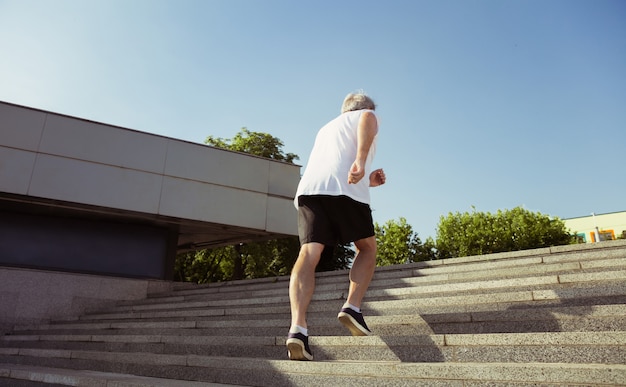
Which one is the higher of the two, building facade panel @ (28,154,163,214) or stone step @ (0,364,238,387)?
building facade panel @ (28,154,163,214)

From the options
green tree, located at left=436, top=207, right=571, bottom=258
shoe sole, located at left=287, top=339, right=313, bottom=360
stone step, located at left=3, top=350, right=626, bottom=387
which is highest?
green tree, located at left=436, top=207, right=571, bottom=258

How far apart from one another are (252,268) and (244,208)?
10.7 metres

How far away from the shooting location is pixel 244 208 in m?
12.9

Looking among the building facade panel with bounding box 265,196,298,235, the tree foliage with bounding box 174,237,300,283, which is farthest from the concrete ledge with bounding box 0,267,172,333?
the tree foliage with bounding box 174,237,300,283

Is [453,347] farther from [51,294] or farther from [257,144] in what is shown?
[257,144]

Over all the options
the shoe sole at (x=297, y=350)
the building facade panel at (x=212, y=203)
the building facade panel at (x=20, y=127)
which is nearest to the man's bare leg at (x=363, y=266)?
the shoe sole at (x=297, y=350)

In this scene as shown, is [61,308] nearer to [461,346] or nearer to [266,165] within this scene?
[266,165]

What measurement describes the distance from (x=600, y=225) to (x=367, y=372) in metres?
58.6

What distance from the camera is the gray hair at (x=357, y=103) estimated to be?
137 inches

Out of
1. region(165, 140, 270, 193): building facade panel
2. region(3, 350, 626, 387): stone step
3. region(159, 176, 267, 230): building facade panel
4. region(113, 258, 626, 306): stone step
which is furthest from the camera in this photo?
region(165, 140, 270, 193): building facade panel

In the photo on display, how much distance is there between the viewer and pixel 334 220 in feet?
9.90

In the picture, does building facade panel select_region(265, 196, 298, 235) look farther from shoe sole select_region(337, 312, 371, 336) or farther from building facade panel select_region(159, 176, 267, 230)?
shoe sole select_region(337, 312, 371, 336)

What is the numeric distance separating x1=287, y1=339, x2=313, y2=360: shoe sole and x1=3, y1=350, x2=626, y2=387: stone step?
5 centimetres

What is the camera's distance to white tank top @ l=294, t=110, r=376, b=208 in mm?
3043
